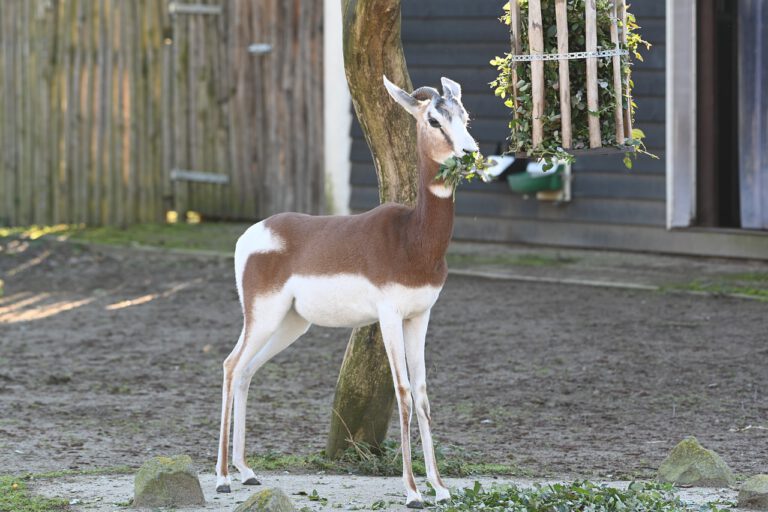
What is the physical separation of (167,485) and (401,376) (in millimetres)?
1029

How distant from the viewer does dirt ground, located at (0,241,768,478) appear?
6.95 m

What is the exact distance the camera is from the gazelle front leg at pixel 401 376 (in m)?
5.40

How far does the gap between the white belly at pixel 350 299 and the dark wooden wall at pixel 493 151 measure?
22.5 ft

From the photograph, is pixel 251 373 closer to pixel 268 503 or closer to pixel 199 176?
pixel 268 503

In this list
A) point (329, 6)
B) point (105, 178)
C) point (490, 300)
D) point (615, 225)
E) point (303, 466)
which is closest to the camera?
point (303, 466)

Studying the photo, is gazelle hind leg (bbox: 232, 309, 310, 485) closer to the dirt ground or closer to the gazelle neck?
the dirt ground

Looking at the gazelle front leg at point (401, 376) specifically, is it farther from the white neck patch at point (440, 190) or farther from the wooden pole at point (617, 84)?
the wooden pole at point (617, 84)

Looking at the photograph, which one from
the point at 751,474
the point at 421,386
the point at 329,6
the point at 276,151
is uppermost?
the point at 329,6

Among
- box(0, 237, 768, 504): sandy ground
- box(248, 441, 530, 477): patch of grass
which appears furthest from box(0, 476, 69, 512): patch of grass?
box(248, 441, 530, 477): patch of grass

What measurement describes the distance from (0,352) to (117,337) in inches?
34.8

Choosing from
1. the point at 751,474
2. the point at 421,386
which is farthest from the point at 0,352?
the point at 751,474

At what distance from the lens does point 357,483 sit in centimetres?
595

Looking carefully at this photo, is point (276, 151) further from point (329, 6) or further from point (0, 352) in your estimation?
point (0, 352)

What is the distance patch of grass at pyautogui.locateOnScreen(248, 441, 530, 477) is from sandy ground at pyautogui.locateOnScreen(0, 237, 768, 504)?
123mm
